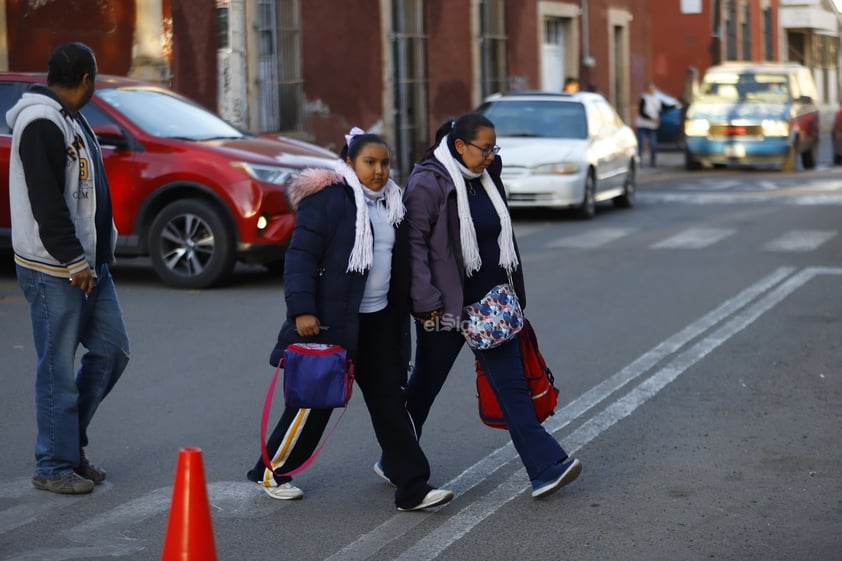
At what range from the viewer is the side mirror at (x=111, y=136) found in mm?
11984

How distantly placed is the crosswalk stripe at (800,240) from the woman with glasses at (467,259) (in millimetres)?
9299

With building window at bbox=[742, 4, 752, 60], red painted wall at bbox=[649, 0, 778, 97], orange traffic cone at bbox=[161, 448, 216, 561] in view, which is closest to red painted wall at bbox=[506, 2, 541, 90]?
red painted wall at bbox=[649, 0, 778, 97]

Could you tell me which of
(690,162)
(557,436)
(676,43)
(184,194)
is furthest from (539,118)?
(676,43)

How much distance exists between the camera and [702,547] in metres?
5.30

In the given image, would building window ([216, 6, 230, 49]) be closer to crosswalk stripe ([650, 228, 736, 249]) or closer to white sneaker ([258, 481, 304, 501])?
crosswalk stripe ([650, 228, 736, 249])

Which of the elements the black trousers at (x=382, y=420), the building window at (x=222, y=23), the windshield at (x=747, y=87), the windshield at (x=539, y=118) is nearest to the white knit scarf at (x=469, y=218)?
the black trousers at (x=382, y=420)

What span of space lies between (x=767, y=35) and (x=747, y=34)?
4.22 meters

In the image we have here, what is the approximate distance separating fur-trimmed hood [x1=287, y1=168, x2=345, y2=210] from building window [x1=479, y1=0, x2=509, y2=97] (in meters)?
22.9

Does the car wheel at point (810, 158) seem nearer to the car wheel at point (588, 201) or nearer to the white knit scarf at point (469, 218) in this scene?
the car wheel at point (588, 201)

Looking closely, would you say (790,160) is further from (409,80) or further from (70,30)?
(70,30)

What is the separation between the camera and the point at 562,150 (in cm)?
1814

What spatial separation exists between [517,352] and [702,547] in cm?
117

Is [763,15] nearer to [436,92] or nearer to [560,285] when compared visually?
[436,92]

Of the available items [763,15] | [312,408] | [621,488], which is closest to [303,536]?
[312,408]
